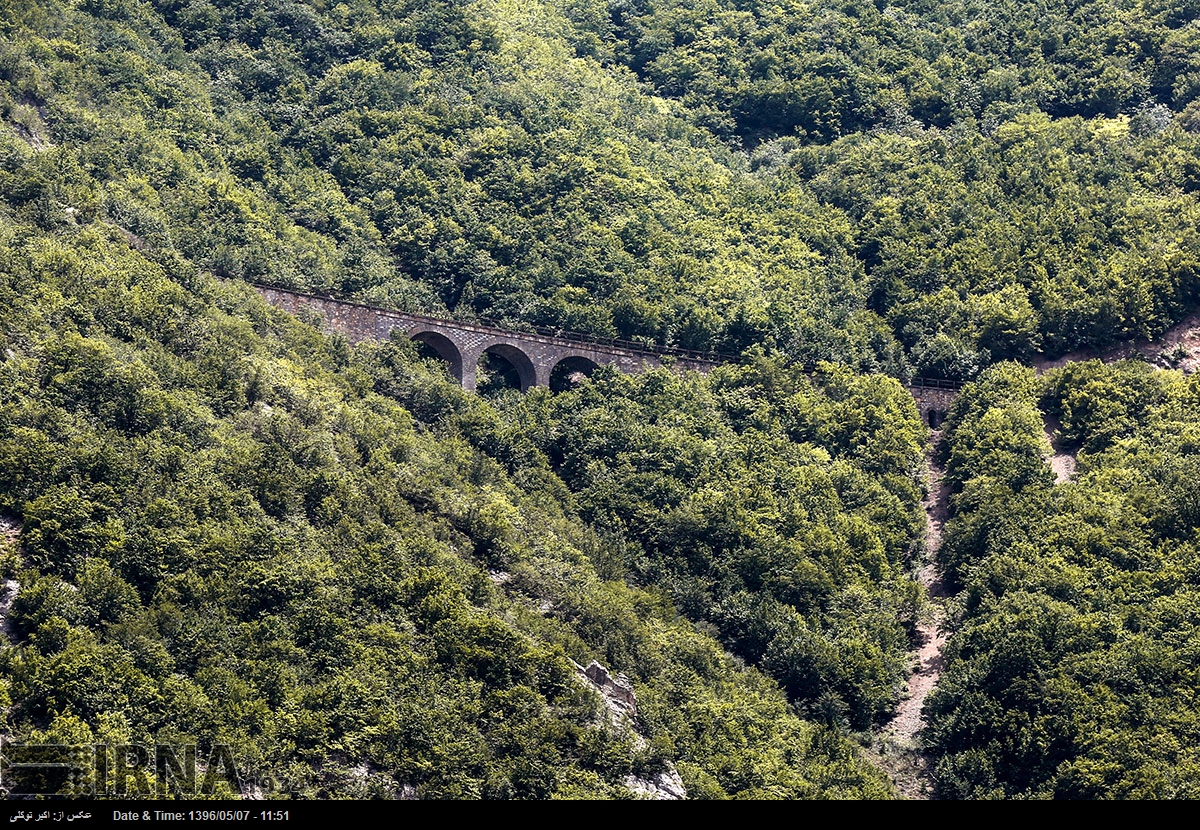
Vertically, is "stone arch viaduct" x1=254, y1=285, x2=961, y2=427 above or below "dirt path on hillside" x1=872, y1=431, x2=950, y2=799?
above

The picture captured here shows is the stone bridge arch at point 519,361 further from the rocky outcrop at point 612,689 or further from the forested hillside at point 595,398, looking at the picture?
the rocky outcrop at point 612,689

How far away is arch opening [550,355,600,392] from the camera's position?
100562 mm

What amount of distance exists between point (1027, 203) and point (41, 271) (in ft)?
210

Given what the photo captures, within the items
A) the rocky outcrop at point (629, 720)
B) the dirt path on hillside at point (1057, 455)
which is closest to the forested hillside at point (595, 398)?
the rocky outcrop at point (629, 720)

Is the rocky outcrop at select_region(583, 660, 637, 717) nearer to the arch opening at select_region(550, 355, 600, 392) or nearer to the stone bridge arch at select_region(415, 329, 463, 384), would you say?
the stone bridge arch at select_region(415, 329, 463, 384)

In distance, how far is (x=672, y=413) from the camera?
96.4m

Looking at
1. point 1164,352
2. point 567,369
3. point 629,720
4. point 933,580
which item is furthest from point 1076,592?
point 567,369

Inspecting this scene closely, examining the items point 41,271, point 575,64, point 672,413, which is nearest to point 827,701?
point 672,413

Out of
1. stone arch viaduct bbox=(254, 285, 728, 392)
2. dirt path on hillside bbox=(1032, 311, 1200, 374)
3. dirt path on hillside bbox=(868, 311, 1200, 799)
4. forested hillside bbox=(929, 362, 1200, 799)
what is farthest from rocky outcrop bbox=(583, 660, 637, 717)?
dirt path on hillside bbox=(1032, 311, 1200, 374)

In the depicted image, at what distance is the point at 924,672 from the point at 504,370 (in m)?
29.9

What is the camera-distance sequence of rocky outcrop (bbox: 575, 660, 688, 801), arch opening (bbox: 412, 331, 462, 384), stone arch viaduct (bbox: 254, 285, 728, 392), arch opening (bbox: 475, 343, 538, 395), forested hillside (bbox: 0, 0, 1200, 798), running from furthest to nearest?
arch opening (bbox: 475, 343, 538, 395) → arch opening (bbox: 412, 331, 462, 384) → stone arch viaduct (bbox: 254, 285, 728, 392) → rocky outcrop (bbox: 575, 660, 688, 801) → forested hillside (bbox: 0, 0, 1200, 798)

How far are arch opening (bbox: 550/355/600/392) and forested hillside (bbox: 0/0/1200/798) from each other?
202 centimetres

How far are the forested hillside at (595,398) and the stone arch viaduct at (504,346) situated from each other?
1794mm

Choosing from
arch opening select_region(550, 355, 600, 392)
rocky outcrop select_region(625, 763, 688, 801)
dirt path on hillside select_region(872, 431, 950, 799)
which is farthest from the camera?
arch opening select_region(550, 355, 600, 392)
